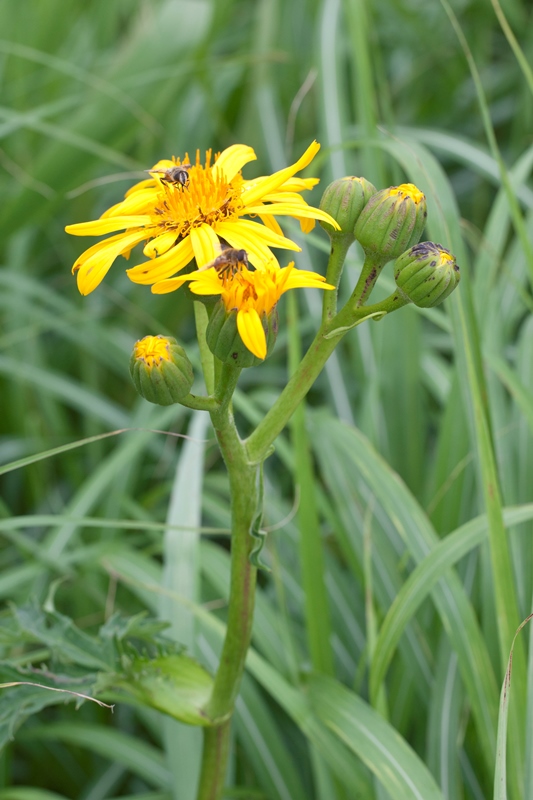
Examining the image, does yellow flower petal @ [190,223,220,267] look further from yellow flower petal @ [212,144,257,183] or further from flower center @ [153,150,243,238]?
yellow flower petal @ [212,144,257,183]

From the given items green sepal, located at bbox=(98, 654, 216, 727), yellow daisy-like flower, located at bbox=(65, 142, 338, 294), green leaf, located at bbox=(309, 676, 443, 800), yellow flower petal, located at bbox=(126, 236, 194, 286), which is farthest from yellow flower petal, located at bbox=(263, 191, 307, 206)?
green leaf, located at bbox=(309, 676, 443, 800)

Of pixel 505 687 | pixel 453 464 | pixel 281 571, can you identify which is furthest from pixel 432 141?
pixel 505 687

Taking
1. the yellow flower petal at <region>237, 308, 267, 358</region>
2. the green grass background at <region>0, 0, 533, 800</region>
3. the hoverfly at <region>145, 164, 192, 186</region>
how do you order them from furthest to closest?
the green grass background at <region>0, 0, 533, 800</region>, the hoverfly at <region>145, 164, 192, 186</region>, the yellow flower petal at <region>237, 308, 267, 358</region>

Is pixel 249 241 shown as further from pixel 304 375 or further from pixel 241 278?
pixel 304 375

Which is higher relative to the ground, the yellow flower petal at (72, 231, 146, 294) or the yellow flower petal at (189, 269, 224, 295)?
the yellow flower petal at (72, 231, 146, 294)

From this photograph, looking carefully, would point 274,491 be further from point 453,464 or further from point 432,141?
point 432,141

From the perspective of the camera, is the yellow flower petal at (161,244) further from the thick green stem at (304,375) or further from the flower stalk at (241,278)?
A: the thick green stem at (304,375)

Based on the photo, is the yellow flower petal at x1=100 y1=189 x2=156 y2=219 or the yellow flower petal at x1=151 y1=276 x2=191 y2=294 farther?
the yellow flower petal at x1=100 y1=189 x2=156 y2=219

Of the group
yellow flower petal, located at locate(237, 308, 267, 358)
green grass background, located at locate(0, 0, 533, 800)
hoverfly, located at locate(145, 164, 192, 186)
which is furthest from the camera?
green grass background, located at locate(0, 0, 533, 800)

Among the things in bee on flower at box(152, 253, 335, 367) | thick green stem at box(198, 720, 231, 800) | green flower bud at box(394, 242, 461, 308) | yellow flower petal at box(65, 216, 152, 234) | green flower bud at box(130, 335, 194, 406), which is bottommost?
thick green stem at box(198, 720, 231, 800)
